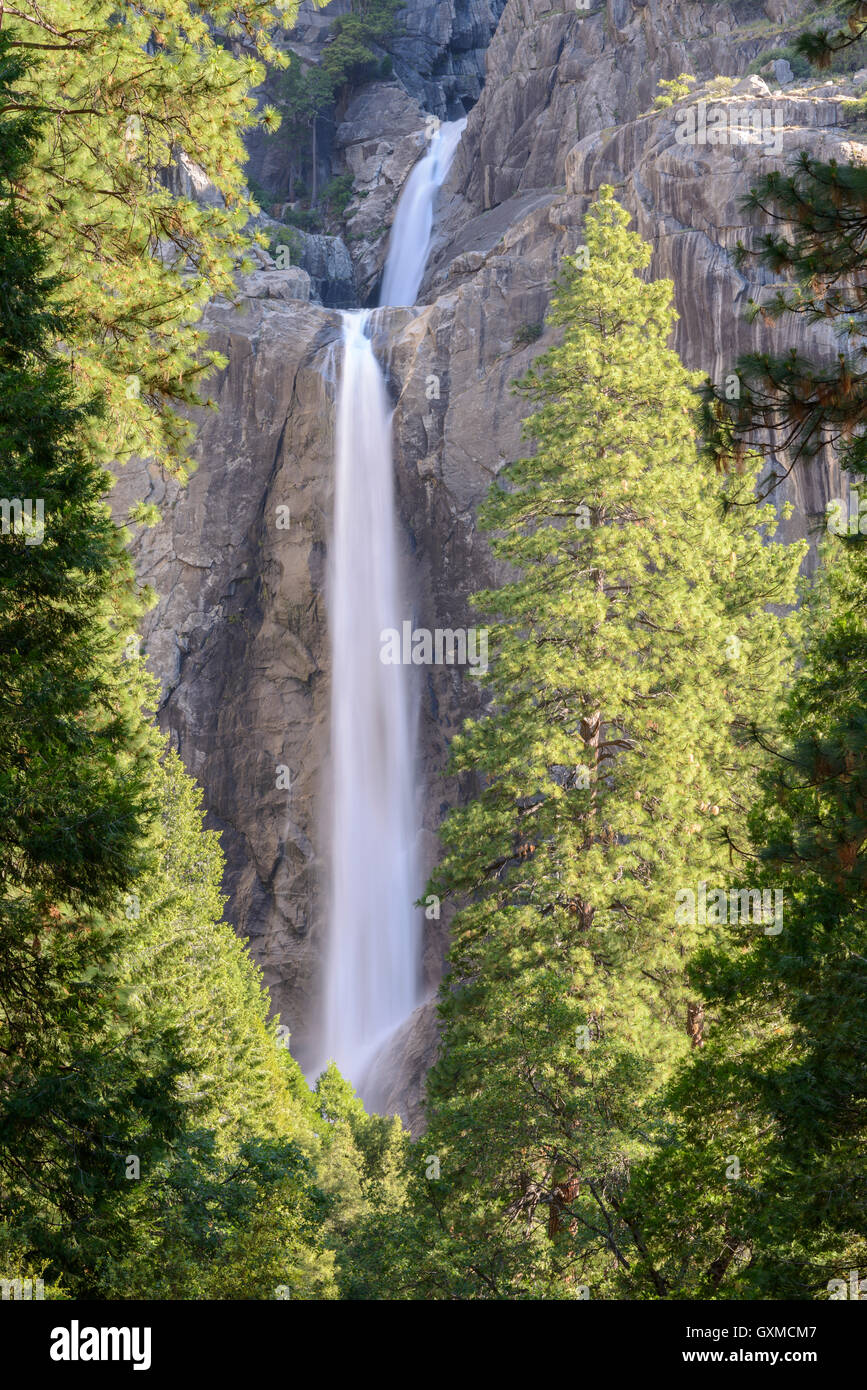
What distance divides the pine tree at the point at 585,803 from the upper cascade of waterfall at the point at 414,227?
31.8 m

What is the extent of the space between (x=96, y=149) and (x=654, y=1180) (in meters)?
9.14

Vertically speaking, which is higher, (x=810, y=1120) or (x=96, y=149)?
(x=96, y=149)

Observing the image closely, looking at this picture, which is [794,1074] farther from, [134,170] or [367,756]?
[367,756]

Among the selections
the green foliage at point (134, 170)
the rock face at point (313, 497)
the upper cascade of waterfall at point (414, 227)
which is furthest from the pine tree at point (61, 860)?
the upper cascade of waterfall at point (414, 227)

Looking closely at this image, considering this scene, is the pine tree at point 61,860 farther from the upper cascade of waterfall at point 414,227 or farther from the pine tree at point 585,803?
the upper cascade of waterfall at point 414,227

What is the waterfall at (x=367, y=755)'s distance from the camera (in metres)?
35.7

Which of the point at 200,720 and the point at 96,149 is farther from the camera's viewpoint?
the point at 200,720

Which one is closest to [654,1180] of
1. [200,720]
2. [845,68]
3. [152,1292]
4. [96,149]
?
[152,1292]

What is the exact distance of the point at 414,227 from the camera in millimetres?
48688

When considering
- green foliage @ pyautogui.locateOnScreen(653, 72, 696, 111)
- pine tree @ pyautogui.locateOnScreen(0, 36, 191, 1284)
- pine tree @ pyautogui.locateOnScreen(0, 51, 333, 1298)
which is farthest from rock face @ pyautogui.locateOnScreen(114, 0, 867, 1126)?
pine tree @ pyautogui.locateOnScreen(0, 36, 191, 1284)

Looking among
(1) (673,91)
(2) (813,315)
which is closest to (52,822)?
(2) (813,315)

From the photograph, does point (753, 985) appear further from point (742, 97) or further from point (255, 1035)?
point (742, 97)
